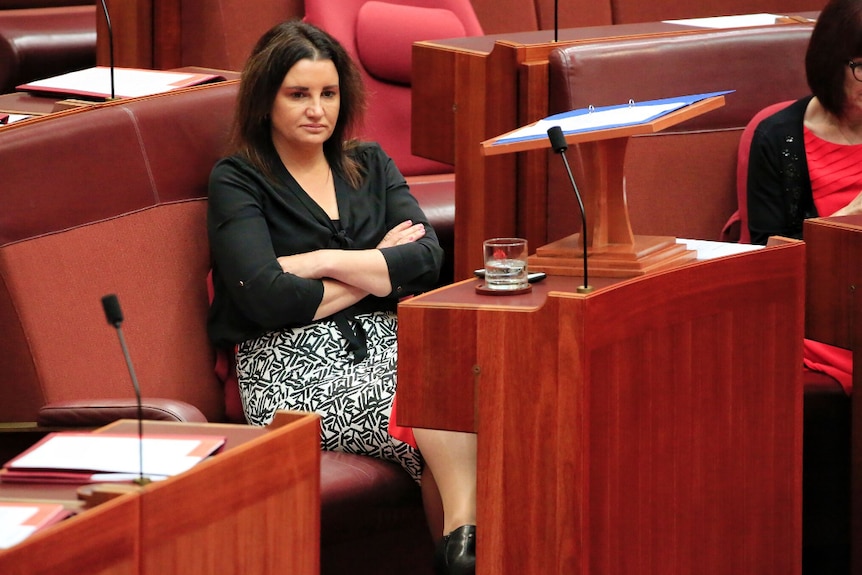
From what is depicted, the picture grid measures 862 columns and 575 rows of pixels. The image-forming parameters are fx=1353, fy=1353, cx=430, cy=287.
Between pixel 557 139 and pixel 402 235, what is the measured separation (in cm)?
71

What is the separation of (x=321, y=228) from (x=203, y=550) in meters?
1.01

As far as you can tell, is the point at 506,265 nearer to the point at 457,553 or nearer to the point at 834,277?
the point at 457,553

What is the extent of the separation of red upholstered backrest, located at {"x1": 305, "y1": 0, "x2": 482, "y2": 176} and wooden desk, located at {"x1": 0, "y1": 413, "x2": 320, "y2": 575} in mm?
1695

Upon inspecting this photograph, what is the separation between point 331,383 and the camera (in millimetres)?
2215

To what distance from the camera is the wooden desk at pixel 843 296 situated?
215 centimetres

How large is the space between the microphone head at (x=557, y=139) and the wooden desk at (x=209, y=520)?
45cm

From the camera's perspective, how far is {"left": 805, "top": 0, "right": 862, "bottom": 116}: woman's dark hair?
7.67 feet

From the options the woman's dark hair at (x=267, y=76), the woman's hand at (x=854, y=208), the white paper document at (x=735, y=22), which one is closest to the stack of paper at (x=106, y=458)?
the woman's dark hair at (x=267, y=76)

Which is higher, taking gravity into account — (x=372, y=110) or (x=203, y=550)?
(x=372, y=110)

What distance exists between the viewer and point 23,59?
151 inches

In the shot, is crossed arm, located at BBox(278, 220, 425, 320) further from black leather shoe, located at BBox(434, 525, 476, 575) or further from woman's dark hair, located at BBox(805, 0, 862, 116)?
woman's dark hair, located at BBox(805, 0, 862, 116)

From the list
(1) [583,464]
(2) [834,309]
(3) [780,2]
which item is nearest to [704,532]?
(1) [583,464]

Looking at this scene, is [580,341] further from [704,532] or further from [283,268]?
[283,268]

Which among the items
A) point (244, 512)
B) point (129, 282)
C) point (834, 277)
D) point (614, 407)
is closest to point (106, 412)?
point (129, 282)
